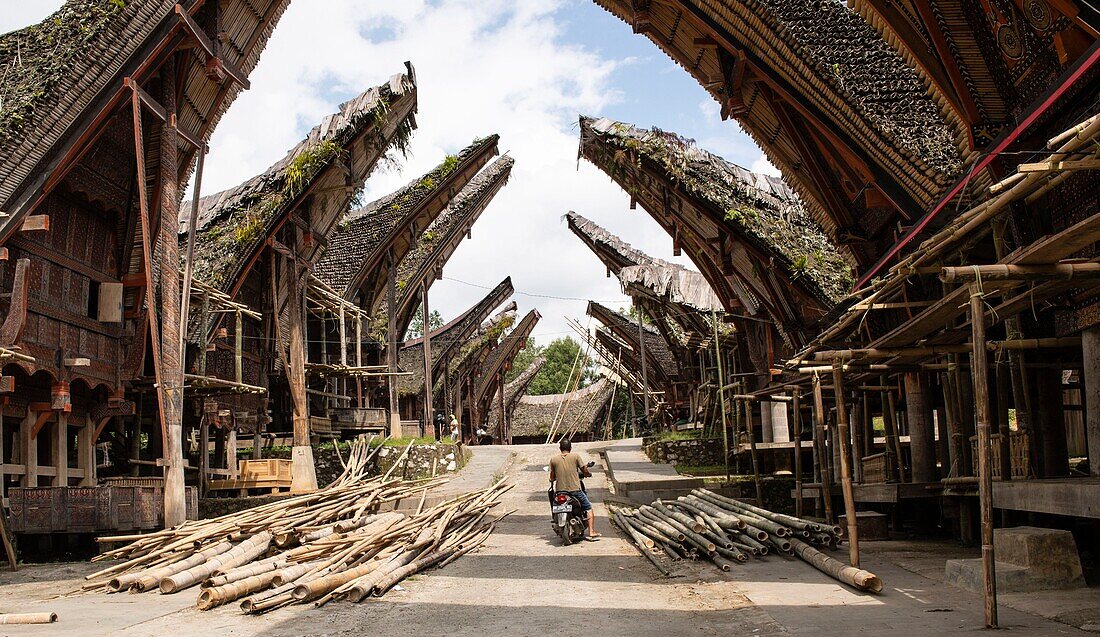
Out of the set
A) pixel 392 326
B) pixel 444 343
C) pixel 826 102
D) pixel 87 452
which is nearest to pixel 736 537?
pixel 826 102

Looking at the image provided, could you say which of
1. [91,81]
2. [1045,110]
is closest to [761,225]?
[1045,110]

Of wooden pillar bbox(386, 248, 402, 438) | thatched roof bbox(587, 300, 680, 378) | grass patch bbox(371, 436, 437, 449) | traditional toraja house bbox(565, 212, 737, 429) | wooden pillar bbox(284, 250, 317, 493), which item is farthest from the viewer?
thatched roof bbox(587, 300, 680, 378)

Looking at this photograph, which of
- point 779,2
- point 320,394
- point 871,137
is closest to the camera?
point 871,137

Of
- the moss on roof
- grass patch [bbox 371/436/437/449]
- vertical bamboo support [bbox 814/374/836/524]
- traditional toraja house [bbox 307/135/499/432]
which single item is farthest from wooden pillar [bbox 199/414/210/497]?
vertical bamboo support [bbox 814/374/836/524]

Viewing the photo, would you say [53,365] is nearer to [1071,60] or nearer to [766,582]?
[766,582]

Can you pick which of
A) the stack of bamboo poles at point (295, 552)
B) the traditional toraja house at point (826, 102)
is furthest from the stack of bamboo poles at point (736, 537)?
the traditional toraja house at point (826, 102)

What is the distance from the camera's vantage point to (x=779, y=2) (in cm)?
1145

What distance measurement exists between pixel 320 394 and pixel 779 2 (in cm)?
1520

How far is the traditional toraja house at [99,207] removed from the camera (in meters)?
11.6

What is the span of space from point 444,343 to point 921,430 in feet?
76.5

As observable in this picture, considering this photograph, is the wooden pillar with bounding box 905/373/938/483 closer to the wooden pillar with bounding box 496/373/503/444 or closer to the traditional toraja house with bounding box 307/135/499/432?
the traditional toraja house with bounding box 307/135/499/432

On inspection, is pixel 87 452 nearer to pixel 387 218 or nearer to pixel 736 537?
pixel 736 537

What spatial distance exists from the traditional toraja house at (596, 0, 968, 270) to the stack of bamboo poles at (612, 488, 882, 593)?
3999 mm

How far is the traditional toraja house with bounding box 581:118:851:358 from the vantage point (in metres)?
16.1
